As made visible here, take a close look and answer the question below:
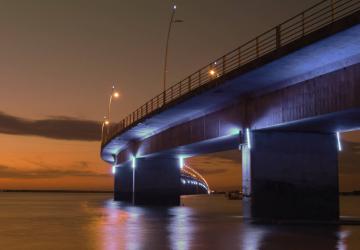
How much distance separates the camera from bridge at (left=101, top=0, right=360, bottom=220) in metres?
27.4

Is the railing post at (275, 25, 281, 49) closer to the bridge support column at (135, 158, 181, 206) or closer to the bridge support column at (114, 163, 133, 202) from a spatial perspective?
the bridge support column at (135, 158, 181, 206)

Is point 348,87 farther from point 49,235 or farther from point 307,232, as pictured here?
point 49,235

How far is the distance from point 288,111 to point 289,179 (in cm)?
533

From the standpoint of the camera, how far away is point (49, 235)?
26.6m

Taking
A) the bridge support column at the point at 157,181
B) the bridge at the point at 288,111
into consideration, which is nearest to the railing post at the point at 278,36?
the bridge at the point at 288,111

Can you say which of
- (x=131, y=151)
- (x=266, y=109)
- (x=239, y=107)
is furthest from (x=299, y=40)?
(x=131, y=151)

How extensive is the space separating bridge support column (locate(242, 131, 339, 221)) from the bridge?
0.20 ft

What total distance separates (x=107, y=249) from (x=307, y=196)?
19.2 meters

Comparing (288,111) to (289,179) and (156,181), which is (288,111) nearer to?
(289,179)

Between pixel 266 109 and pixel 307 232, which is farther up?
pixel 266 109

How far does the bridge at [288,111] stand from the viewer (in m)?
27.4

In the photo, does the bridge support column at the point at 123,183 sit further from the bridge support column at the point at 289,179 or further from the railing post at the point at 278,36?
the railing post at the point at 278,36

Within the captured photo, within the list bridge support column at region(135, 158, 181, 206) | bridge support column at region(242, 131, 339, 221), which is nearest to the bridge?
bridge support column at region(242, 131, 339, 221)

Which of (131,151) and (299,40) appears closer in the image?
(299,40)
